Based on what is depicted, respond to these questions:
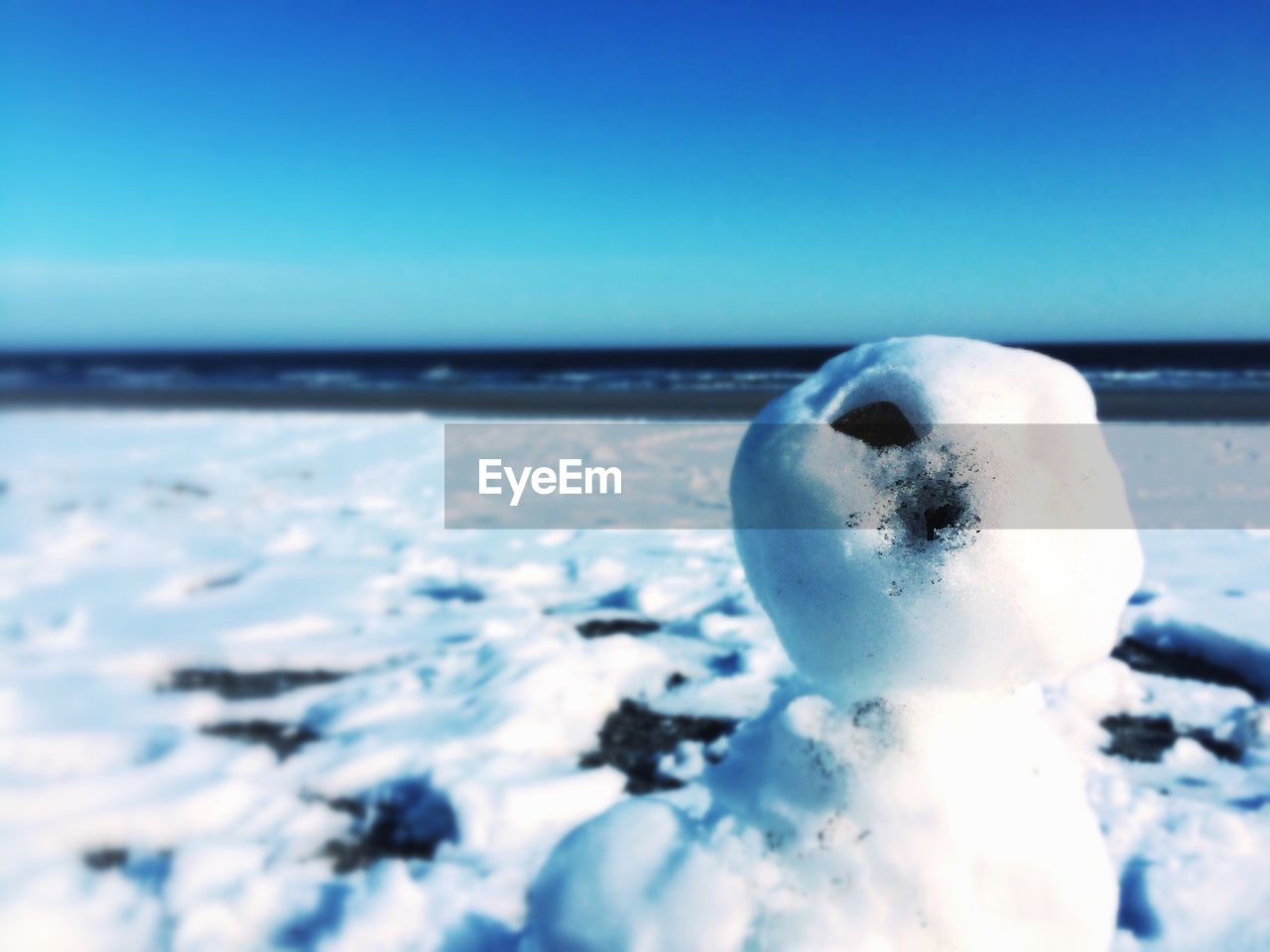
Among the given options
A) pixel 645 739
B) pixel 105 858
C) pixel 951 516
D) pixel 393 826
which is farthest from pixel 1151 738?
pixel 105 858

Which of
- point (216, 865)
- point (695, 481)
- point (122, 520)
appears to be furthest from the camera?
point (695, 481)

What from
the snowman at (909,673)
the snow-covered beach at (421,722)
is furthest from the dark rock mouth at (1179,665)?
the snowman at (909,673)

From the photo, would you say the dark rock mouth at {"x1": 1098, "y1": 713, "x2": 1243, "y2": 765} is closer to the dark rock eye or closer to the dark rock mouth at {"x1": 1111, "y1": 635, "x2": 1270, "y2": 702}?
the dark rock mouth at {"x1": 1111, "y1": 635, "x2": 1270, "y2": 702}

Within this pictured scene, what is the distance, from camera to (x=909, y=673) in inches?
47.0

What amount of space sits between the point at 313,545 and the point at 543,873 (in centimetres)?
357

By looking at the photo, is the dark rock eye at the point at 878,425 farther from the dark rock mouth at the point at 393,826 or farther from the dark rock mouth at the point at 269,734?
the dark rock mouth at the point at 269,734

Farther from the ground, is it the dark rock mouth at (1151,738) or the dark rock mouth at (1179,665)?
the dark rock mouth at (1179,665)

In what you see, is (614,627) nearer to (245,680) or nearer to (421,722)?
(421,722)

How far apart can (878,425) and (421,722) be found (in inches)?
73.5

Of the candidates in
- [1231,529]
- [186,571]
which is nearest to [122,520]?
[186,571]

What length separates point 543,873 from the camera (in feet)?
4.41

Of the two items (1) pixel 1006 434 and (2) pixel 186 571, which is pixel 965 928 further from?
(2) pixel 186 571

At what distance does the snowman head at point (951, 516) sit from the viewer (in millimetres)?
1097

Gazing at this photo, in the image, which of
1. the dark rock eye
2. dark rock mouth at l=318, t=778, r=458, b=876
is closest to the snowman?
the dark rock eye
